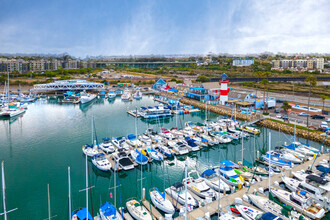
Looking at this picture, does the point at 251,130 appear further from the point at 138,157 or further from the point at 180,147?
the point at 138,157

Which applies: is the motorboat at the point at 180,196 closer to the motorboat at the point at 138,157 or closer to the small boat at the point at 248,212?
the small boat at the point at 248,212

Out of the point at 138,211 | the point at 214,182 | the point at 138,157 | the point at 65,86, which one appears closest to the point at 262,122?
the point at 214,182

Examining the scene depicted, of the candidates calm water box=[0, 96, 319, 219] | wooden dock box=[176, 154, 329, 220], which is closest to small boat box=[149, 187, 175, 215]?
wooden dock box=[176, 154, 329, 220]

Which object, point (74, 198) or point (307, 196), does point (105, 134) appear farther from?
point (307, 196)

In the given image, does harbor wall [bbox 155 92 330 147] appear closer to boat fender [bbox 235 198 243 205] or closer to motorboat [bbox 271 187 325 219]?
motorboat [bbox 271 187 325 219]

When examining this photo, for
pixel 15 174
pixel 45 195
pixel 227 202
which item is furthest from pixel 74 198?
pixel 227 202

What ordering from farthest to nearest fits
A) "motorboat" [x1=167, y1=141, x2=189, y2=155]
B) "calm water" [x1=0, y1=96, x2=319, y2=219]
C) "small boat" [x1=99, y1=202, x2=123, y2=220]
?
"motorboat" [x1=167, y1=141, x2=189, y2=155] < "calm water" [x1=0, y1=96, x2=319, y2=219] < "small boat" [x1=99, y1=202, x2=123, y2=220]
